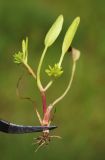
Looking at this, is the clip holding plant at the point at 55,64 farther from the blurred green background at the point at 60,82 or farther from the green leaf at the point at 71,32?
the blurred green background at the point at 60,82

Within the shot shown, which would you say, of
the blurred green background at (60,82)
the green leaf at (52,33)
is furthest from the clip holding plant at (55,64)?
the blurred green background at (60,82)

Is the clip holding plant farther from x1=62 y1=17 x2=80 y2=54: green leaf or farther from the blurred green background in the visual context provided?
the blurred green background

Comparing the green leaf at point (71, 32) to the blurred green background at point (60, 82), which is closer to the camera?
the green leaf at point (71, 32)

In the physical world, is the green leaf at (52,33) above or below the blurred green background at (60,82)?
above

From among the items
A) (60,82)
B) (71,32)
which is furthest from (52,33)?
(60,82)

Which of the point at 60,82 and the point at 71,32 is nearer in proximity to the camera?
the point at 71,32

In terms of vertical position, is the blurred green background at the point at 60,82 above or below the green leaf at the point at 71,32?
below

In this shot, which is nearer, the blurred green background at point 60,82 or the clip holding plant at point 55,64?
the clip holding plant at point 55,64

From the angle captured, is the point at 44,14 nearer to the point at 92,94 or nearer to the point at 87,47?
the point at 87,47

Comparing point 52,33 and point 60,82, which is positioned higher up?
point 52,33

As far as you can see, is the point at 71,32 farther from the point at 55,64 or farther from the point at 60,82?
the point at 60,82
